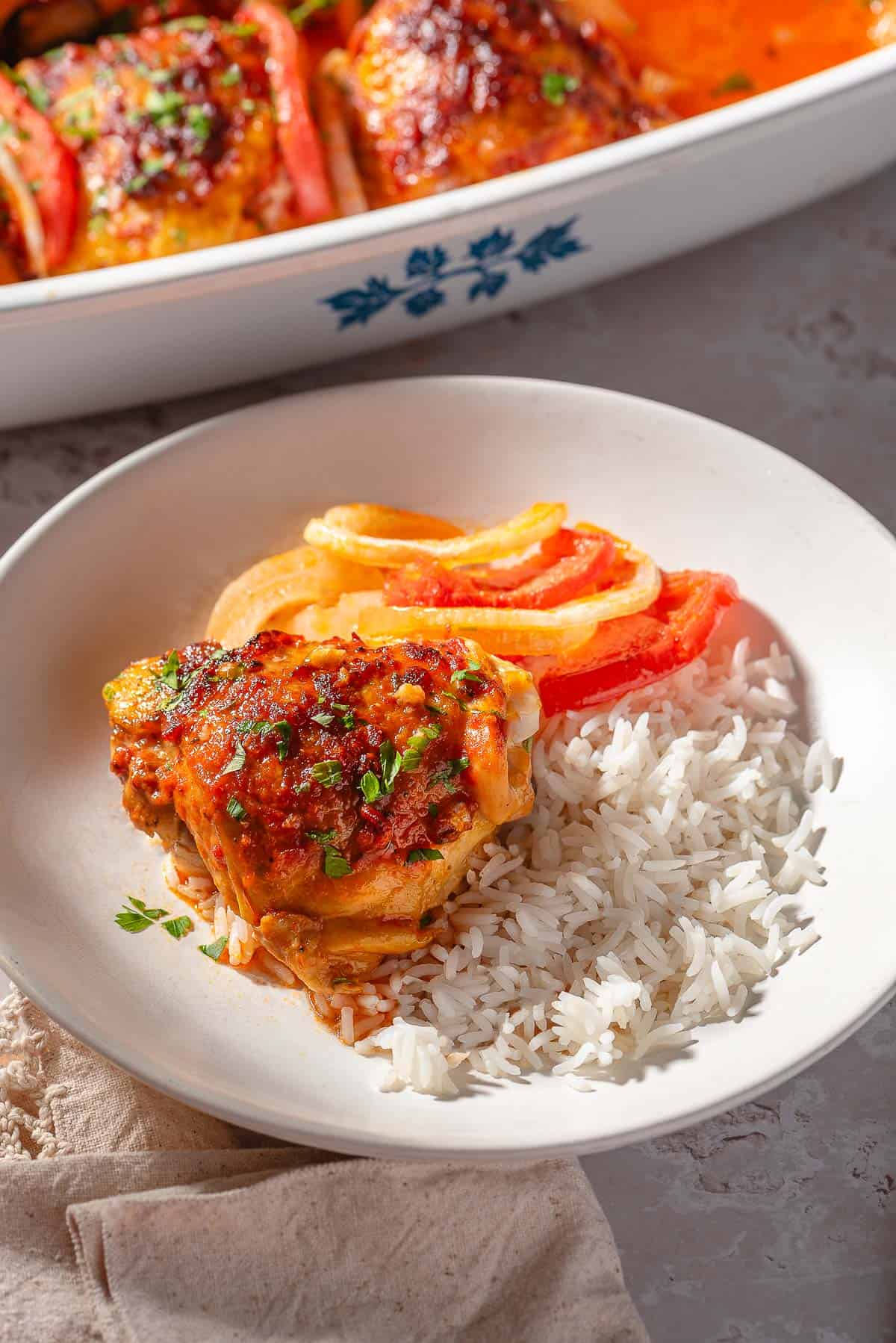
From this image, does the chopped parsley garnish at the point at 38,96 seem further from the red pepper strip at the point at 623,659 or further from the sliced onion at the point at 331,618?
the red pepper strip at the point at 623,659

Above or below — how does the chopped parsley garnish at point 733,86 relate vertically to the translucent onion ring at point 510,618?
above

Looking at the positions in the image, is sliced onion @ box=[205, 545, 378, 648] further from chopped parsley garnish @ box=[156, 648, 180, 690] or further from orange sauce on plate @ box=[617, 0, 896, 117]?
orange sauce on plate @ box=[617, 0, 896, 117]

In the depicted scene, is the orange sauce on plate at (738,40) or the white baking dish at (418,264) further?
the orange sauce on plate at (738,40)

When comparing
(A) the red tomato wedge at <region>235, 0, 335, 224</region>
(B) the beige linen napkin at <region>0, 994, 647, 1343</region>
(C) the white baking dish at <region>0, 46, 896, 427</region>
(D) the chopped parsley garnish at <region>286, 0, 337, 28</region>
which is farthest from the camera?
(D) the chopped parsley garnish at <region>286, 0, 337, 28</region>

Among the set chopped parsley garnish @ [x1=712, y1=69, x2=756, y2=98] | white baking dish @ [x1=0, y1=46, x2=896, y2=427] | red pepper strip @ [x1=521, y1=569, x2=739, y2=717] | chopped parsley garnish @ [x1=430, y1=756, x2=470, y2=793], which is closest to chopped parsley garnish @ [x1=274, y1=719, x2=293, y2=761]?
chopped parsley garnish @ [x1=430, y1=756, x2=470, y2=793]

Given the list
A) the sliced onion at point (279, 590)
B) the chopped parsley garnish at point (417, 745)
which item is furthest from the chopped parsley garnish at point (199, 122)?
the chopped parsley garnish at point (417, 745)

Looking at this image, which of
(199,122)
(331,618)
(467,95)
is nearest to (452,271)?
(467,95)

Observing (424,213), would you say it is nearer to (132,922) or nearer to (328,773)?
(328,773)
